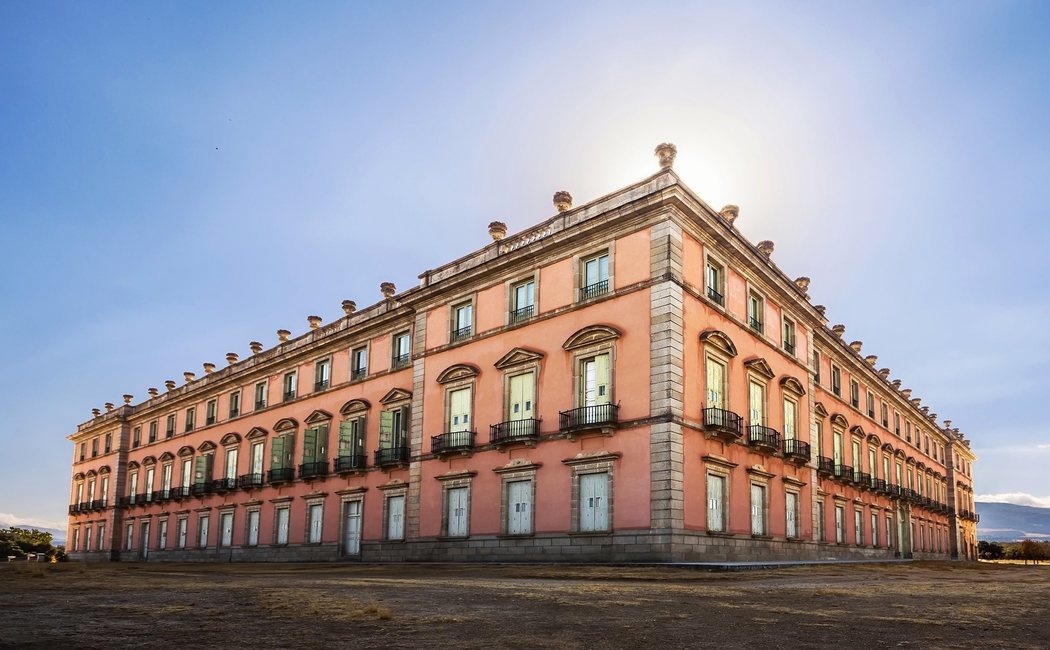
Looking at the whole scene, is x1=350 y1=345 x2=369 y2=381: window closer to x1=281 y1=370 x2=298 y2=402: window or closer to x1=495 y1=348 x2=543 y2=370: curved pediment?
x1=281 y1=370 x2=298 y2=402: window

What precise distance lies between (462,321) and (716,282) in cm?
942

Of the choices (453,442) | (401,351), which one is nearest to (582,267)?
(453,442)

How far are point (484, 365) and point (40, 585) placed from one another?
16.8 meters

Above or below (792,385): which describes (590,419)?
below

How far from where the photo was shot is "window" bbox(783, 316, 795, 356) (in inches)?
1237

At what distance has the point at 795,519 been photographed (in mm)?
29234

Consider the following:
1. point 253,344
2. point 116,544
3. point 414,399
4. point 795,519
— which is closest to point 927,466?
point 795,519

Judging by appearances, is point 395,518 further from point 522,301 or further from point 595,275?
point 595,275

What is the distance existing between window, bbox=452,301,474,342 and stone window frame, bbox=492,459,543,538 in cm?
557

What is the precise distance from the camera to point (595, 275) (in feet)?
84.1

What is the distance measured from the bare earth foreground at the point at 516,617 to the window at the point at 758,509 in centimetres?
1395

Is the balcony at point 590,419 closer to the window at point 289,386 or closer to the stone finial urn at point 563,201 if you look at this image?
the stone finial urn at point 563,201

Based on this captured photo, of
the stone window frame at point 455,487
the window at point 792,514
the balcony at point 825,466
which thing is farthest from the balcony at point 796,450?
the stone window frame at point 455,487

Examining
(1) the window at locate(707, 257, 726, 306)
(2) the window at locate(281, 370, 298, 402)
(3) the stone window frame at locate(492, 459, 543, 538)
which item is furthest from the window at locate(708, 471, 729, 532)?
(2) the window at locate(281, 370, 298, 402)
